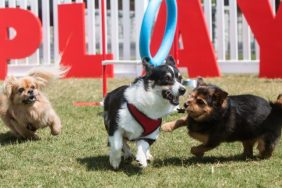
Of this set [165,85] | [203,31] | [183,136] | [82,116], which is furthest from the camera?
[203,31]

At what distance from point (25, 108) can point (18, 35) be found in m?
6.17

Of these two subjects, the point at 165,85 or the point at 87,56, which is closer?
the point at 165,85

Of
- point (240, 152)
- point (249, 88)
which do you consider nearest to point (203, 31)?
point (249, 88)

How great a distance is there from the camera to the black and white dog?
463 centimetres

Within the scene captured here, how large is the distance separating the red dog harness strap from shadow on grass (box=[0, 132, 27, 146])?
6.66 ft

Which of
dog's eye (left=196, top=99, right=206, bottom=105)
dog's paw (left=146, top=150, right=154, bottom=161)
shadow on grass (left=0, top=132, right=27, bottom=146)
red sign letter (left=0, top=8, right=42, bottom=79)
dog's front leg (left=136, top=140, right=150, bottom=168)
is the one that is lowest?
shadow on grass (left=0, top=132, right=27, bottom=146)

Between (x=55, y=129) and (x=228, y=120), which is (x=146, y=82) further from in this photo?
(x=55, y=129)

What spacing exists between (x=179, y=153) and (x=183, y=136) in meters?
0.78

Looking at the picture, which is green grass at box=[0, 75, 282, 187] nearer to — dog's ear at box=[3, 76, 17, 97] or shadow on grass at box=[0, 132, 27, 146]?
shadow on grass at box=[0, 132, 27, 146]

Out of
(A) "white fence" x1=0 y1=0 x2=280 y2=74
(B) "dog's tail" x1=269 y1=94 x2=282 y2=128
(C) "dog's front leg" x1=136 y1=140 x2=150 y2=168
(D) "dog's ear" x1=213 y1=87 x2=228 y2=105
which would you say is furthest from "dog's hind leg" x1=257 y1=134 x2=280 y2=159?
(A) "white fence" x1=0 y1=0 x2=280 y2=74

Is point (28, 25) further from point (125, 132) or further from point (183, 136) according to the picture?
point (125, 132)

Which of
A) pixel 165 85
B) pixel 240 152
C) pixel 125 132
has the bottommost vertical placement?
pixel 240 152

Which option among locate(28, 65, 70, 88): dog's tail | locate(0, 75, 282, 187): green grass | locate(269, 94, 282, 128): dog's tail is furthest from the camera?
locate(28, 65, 70, 88): dog's tail

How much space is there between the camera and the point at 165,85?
4.61 meters
